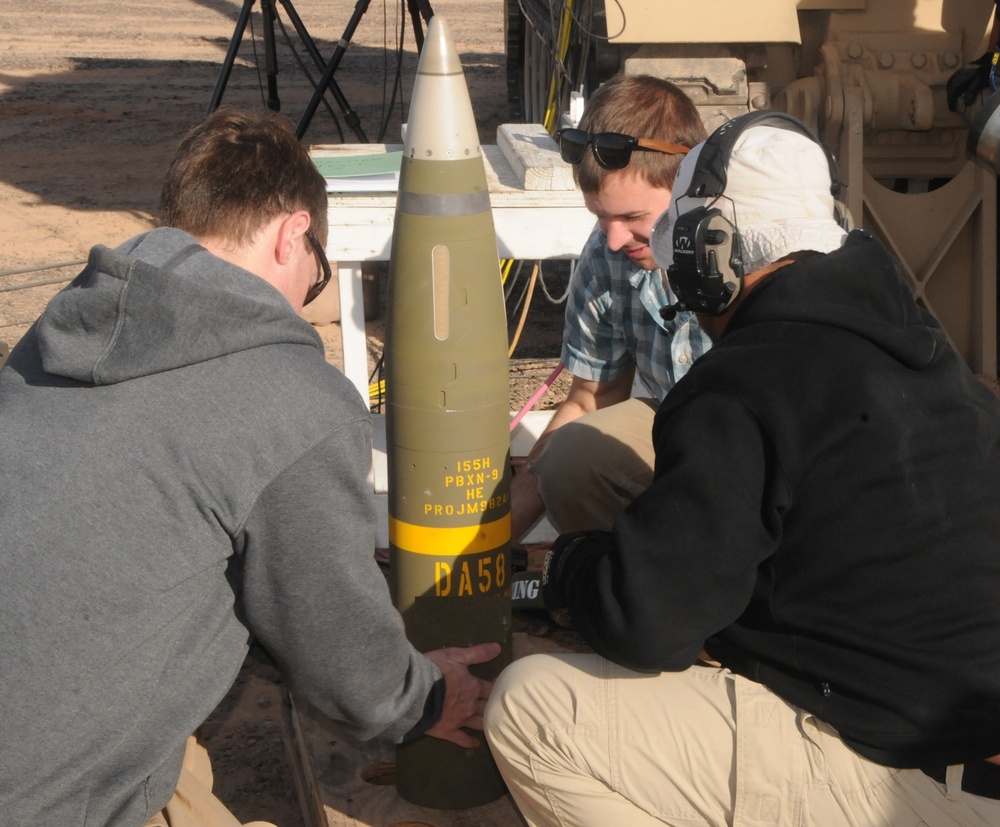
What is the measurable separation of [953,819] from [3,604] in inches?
61.1

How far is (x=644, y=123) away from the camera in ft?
10.2

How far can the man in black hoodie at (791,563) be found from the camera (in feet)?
6.11

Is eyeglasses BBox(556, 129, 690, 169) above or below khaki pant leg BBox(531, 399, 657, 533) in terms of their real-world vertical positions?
above

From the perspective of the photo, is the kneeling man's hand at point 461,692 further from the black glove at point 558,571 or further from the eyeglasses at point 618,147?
the eyeglasses at point 618,147

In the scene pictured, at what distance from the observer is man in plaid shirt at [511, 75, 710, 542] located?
304 cm

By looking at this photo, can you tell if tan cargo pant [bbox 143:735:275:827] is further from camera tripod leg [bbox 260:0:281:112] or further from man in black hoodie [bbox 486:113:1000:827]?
camera tripod leg [bbox 260:0:281:112]

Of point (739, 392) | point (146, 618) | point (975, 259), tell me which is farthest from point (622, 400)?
point (975, 259)

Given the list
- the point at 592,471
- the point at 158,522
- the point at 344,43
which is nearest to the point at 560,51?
the point at 344,43

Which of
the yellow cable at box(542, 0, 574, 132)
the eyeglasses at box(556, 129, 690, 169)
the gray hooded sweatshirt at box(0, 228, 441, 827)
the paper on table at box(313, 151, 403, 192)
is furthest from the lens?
the yellow cable at box(542, 0, 574, 132)

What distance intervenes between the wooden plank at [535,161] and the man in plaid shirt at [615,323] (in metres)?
0.69

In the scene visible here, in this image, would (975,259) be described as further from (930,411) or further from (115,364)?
(115,364)

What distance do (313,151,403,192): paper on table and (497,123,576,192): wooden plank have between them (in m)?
0.44

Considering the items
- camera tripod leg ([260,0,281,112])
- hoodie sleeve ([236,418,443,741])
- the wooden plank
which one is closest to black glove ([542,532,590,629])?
hoodie sleeve ([236,418,443,741])

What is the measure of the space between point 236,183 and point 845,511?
48.5 inches
